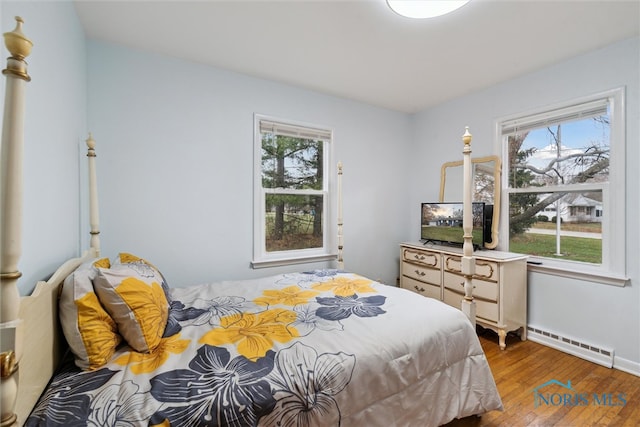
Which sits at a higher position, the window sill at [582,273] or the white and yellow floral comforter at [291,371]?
the window sill at [582,273]

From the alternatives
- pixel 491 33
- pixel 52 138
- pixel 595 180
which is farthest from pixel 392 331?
pixel 595 180

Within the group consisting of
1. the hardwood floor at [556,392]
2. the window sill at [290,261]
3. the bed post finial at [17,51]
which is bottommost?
the hardwood floor at [556,392]

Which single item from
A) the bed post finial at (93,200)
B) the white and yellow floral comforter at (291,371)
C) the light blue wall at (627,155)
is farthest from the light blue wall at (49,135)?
the light blue wall at (627,155)

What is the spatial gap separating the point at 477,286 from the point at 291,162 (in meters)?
2.31

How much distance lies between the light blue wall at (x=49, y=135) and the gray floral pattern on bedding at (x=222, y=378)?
50cm

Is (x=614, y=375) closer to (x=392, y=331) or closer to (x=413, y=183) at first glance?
(x=392, y=331)

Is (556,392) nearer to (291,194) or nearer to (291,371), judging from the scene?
(291,371)

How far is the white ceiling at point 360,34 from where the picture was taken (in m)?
1.91

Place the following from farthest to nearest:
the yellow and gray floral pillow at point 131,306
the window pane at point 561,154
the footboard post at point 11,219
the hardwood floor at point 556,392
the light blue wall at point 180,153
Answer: the window pane at point 561,154 < the light blue wall at point 180,153 < the hardwood floor at point 556,392 < the yellow and gray floral pillow at point 131,306 < the footboard post at point 11,219

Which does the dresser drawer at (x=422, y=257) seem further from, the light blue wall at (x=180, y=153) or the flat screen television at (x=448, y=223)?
the light blue wall at (x=180, y=153)

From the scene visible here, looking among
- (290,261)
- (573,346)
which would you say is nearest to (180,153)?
(290,261)

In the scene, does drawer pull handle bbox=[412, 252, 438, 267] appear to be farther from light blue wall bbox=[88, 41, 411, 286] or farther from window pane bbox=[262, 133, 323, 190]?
window pane bbox=[262, 133, 323, 190]

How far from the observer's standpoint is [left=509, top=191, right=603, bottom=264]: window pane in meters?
2.53

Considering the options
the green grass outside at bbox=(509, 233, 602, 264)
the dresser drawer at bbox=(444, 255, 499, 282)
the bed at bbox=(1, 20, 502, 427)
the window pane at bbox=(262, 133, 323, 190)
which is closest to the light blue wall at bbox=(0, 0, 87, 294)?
the bed at bbox=(1, 20, 502, 427)
